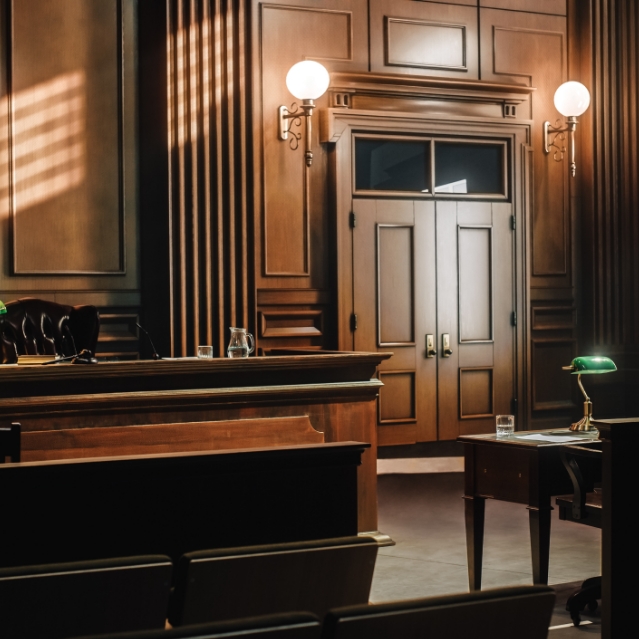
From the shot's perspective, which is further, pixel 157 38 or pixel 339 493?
pixel 157 38

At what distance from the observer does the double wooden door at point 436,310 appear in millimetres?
6559

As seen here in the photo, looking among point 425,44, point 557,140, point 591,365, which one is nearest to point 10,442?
point 591,365

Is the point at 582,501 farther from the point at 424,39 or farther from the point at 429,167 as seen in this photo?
the point at 424,39

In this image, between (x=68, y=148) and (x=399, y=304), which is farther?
(x=399, y=304)

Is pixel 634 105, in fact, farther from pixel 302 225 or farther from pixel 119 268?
pixel 119 268

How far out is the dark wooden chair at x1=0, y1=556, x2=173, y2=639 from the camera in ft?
4.95

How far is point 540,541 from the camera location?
3.44 m

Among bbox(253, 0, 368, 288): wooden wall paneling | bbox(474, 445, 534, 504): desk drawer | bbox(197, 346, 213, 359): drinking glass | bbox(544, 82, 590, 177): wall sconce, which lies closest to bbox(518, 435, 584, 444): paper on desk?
bbox(474, 445, 534, 504): desk drawer

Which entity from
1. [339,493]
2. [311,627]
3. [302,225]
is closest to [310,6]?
[302,225]

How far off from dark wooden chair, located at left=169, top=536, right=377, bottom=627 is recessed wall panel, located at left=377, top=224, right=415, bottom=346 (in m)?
4.87

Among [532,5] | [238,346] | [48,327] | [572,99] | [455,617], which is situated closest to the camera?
[455,617]

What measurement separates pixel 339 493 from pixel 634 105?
5730mm

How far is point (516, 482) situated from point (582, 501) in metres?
0.29

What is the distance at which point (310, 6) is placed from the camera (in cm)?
642
